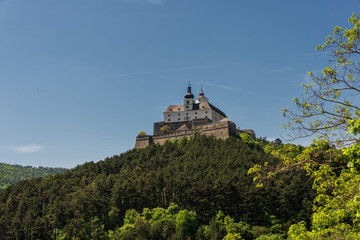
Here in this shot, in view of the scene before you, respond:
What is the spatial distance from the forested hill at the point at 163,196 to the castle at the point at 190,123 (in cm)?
575

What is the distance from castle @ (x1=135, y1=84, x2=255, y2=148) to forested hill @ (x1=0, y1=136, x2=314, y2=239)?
18.8 feet

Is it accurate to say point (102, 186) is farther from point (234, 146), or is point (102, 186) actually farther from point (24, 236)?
point (234, 146)

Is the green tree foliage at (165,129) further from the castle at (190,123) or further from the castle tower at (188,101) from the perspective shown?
the castle tower at (188,101)

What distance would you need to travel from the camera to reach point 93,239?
67.6 metres

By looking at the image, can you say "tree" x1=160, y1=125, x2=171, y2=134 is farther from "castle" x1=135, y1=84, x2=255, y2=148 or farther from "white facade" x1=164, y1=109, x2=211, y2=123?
"white facade" x1=164, y1=109, x2=211, y2=123

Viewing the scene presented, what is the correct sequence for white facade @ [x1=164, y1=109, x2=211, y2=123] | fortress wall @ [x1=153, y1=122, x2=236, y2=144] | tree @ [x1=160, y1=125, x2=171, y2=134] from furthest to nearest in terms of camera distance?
white facade @ [x1=164, y1=109, x2=211, y2=123], tree @ [x1=160, y1=125, x2=171, y2=134], fortress wall @ [x1=153, y1=122, x2=236, y2=144]

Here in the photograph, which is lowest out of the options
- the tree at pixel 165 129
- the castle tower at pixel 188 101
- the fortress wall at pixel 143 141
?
the fortress wall at pixel 143 141

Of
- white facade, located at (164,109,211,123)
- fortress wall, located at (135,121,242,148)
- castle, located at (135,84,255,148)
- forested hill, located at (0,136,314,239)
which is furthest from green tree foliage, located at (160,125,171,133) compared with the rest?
forested hill, located at (0,136,314,239)

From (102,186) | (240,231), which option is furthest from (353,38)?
(102,186)

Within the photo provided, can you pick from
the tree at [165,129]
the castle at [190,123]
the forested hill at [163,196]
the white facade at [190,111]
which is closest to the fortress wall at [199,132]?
the castle at [190,123]

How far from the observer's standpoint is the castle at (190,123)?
100706 mm

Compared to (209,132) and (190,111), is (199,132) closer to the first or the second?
(209,132)

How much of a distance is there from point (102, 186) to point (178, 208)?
1962 centimetres

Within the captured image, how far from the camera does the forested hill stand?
2542 inches
